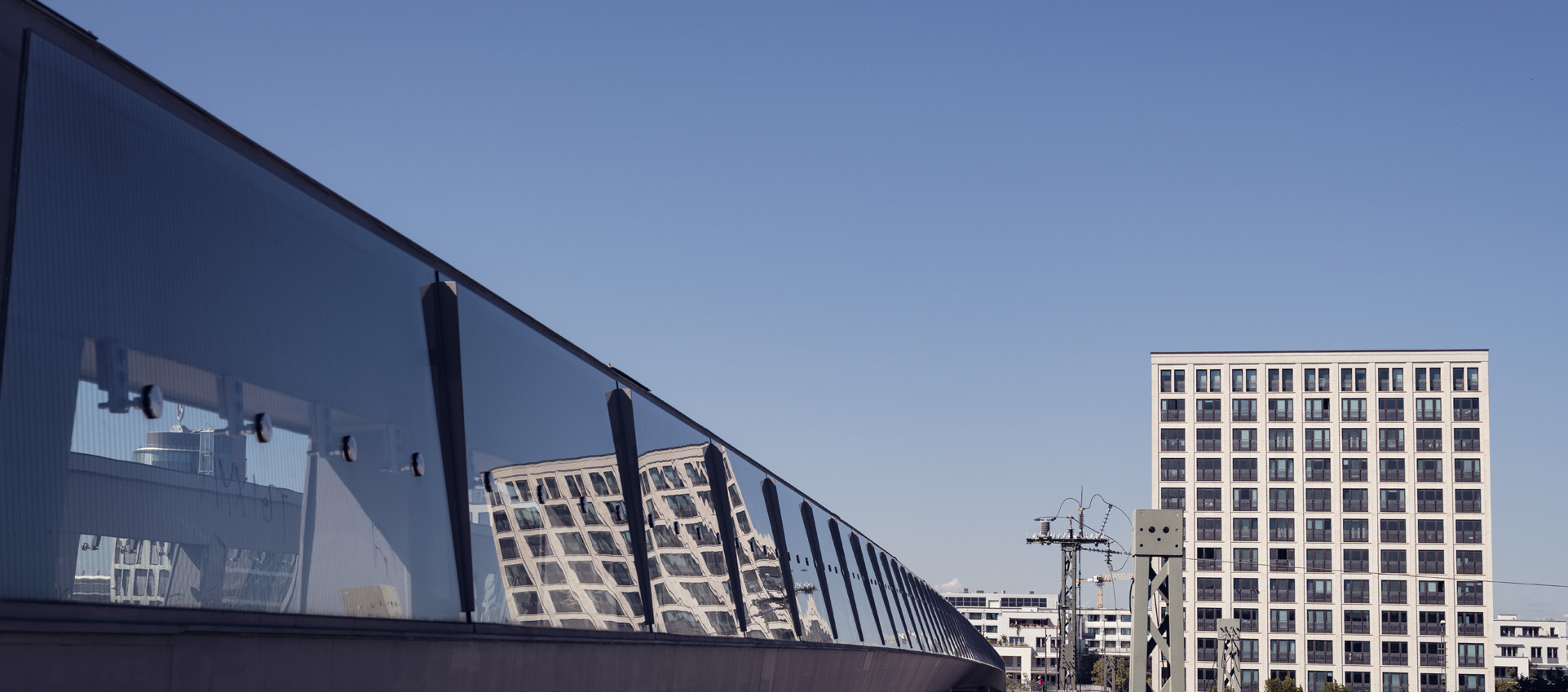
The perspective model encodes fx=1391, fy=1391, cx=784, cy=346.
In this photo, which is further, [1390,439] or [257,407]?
[1390,439]

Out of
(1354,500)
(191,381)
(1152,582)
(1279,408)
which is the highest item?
(1279,408)

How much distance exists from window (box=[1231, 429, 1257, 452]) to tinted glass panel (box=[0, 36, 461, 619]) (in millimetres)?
119196

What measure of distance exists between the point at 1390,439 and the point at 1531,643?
77.2m

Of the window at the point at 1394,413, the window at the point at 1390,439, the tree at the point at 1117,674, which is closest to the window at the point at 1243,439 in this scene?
the window at the point at 1390,439

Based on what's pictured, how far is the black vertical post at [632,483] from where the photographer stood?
9.19 metres

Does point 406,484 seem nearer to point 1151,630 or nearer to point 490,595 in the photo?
point 490,595

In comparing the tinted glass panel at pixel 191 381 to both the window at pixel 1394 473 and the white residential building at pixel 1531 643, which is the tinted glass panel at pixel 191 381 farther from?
the white residential building at pixel 1531 643

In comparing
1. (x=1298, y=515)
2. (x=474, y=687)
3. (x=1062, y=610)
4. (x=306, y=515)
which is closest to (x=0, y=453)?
(x=306, y=515)

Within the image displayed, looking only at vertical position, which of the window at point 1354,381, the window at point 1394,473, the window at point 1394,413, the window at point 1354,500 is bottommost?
the window at point 1354,500

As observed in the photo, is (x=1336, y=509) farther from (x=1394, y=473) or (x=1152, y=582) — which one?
(x=1152, y=582)

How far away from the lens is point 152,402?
4.20 m

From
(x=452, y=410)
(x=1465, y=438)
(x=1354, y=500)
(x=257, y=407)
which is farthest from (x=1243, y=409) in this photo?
(x=257, y=407)

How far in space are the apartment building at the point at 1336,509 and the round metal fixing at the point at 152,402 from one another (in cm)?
11532

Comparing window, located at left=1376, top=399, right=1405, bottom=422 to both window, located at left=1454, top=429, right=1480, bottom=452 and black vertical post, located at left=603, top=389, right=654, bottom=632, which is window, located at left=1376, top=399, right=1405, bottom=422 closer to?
window, located at left=1454, top=429, right=1480, bottom=452
